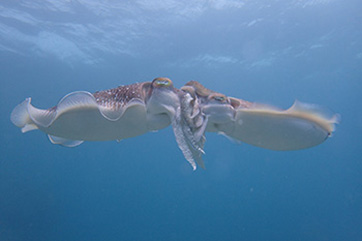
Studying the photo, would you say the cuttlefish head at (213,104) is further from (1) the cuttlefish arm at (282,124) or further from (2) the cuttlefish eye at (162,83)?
(2) the cuttlefish eye at (162,83)

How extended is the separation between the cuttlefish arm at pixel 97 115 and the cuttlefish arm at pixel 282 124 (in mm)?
959

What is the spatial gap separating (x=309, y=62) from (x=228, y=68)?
9.12 meters

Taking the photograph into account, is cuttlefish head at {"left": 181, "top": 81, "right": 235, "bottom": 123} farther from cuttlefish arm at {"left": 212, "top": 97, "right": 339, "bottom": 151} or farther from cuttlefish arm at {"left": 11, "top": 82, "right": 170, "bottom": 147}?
cuttlefish arm at {"left": 11, "top": 82, "right": 170, "bottom": 147}

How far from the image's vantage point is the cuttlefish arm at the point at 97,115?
273cm

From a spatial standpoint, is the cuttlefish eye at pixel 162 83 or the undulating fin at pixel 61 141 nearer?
the cuttlefish eye at pixel 162 83

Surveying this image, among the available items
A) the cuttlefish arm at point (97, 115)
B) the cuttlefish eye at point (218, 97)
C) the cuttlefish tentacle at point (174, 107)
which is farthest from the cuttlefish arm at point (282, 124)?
the cuttlefish arm at point (97, 115)

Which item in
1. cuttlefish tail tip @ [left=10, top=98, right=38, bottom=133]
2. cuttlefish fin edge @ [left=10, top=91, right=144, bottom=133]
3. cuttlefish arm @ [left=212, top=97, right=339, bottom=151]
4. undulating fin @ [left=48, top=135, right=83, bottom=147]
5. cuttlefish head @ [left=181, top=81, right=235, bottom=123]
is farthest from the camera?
undulating fin @ [left=48, top=135, right=83, bottom=147]

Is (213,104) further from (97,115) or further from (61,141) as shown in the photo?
(61,141)

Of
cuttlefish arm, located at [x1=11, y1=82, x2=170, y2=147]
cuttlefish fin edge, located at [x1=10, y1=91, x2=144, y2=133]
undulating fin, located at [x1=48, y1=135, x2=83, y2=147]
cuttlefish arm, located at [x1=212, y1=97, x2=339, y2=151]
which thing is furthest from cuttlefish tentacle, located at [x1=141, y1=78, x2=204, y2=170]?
undulating fin, located at [x1=48, y1=135, x2=83, y2=147]

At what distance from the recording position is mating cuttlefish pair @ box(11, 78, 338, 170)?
A: 103 inches

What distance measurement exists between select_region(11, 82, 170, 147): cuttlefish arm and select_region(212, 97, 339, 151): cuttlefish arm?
3.15 feet

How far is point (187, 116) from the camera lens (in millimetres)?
2865

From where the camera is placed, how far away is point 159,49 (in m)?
23.7

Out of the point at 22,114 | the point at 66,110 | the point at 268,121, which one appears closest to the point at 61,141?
the point at 22,114
